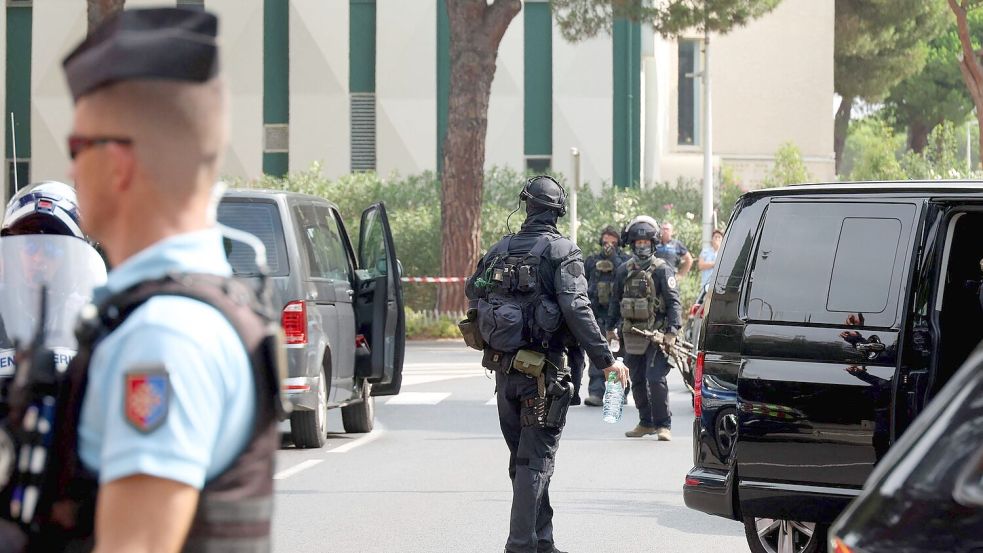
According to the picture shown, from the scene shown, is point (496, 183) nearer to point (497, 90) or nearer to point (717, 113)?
point (497, 90)

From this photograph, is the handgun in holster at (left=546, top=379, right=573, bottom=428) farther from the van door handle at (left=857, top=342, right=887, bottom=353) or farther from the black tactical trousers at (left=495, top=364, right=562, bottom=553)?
the van door handle at (left=857, top=342, right=887, bottom=353)

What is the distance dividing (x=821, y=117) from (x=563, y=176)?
36.1 feet

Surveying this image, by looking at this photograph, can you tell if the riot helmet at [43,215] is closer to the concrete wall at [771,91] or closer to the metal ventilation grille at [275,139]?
the metal ventilation grille at [275,139]

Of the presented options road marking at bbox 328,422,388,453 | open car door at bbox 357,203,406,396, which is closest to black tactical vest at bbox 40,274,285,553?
road marking at bbox 328,422,388,453

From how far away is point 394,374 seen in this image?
1324 centimetres

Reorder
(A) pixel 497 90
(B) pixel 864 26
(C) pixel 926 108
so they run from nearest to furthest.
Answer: (A) pixel 497 90 → (B) pixel 864 26 → (C) pixel 926 108

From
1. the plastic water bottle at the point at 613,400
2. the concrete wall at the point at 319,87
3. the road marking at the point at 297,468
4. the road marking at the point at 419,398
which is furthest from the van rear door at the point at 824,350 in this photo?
the concrete wall at the point at 319,87

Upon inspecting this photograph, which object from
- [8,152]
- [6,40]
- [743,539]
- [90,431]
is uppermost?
[6,40]

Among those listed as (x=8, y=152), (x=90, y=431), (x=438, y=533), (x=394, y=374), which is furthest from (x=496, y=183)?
(x=90, y=431)

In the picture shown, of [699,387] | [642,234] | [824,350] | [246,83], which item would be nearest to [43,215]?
[699,387]

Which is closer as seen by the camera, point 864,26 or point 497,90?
point 497,90

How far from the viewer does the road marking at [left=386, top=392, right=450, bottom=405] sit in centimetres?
1672

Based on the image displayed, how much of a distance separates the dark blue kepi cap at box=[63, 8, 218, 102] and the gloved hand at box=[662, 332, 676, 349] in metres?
11.3

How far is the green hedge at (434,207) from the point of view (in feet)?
96.8
